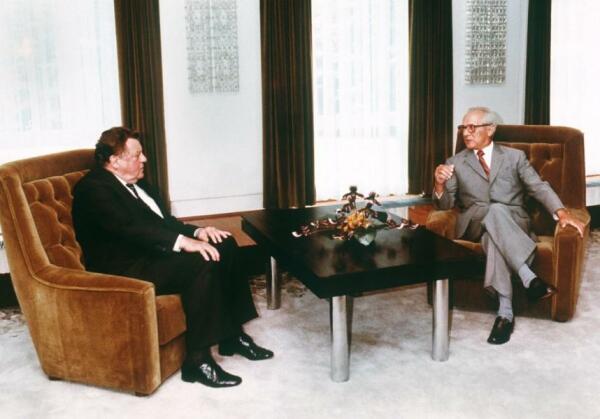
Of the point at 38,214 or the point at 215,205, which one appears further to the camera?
the point at 215,205

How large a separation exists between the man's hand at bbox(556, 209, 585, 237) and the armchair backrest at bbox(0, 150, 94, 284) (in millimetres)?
2499

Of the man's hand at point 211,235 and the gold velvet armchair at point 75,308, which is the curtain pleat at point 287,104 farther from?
the gold velvet armchair at point 75,308

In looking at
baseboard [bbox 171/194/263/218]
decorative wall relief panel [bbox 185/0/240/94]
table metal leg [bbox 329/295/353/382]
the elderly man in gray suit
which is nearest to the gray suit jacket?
the elderly man in gray suit

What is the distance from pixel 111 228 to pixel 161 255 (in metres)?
0.27

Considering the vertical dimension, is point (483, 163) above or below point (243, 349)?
above

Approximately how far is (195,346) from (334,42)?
3517 mm

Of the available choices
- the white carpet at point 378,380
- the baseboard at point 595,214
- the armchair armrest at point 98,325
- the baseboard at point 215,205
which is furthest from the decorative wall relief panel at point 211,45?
the baseboard at point 595,214

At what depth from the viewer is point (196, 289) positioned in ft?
10.2

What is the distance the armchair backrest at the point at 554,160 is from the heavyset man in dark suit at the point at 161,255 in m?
1.88

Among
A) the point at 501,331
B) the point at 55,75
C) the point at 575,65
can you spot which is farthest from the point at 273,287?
the point at 575,65

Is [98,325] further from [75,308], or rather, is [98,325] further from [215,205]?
[215,205]

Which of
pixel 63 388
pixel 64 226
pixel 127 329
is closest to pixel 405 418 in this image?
pixel 127 329

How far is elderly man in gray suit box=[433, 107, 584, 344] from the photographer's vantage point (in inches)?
142

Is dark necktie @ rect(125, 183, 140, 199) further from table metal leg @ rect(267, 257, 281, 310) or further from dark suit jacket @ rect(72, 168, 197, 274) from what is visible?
table metal leg @ rect(267, 257, 281, 310)
